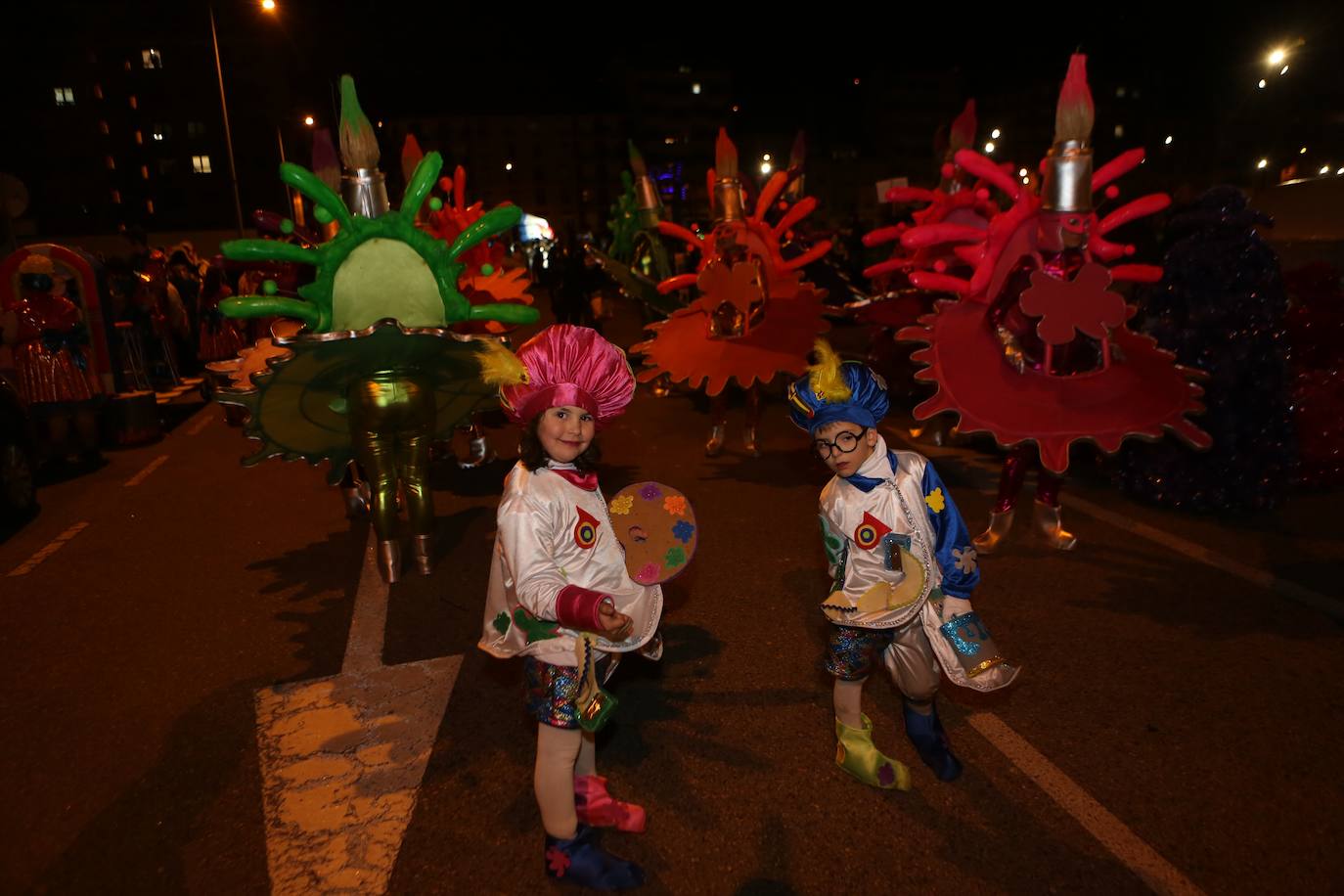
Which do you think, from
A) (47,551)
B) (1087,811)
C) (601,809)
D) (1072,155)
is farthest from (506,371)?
(47,551)

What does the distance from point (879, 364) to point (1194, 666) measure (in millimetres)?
4673

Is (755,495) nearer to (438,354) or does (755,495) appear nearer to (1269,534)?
(438,354)

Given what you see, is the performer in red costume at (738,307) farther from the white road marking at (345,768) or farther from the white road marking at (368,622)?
the white road marking at (345,768)

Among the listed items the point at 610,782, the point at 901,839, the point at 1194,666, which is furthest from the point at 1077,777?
the point at 610,782

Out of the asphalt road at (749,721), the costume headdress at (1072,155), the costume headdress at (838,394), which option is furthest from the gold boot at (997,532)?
the costume headdress at (838,394)

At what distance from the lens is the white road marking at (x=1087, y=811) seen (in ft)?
8.63

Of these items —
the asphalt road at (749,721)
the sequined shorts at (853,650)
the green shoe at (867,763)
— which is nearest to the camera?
the asphalt road at (749,721)

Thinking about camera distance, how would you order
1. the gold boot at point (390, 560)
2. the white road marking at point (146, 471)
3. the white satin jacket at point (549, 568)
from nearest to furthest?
1. the white satin jacket at point (549, 568)
2. the gold boot at point (390, 560)
3. the white road marking at point (146, 471)

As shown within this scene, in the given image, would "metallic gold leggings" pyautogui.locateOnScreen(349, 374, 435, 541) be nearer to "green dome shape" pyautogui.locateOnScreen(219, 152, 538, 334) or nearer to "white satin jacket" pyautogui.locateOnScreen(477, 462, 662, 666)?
"green dome shape" pyautogui.locateOnScreen(219, 152, 538, 334)

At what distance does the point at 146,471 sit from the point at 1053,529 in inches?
320

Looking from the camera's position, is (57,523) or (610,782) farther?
(57,523)

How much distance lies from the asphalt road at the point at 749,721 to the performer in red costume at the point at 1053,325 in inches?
35.3

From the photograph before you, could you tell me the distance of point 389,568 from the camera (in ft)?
17.1

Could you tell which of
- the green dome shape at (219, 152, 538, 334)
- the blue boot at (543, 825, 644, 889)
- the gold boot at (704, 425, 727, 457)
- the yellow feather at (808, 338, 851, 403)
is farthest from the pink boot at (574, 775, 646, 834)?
the gold boot at (704, 425, 727, 457)
